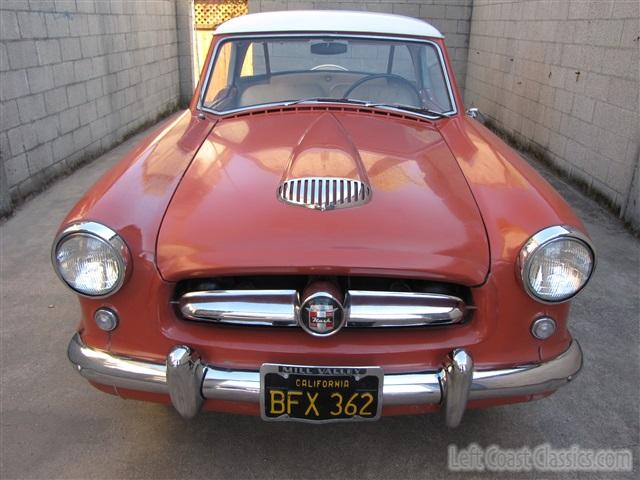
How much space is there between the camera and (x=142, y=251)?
1645 millimetres

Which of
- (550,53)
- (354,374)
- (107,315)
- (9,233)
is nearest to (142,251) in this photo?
(107,315)

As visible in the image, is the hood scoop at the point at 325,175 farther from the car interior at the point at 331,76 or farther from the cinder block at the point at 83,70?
the cinder block at the point at 83,70

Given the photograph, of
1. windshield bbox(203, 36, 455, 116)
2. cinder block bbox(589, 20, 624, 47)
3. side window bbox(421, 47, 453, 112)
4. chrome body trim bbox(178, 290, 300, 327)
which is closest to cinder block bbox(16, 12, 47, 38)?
windshield bbox(203, 36, 455, 116)

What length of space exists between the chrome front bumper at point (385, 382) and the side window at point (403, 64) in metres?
1.75

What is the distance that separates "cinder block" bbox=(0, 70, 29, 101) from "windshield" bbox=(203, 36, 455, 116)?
7.85 feet

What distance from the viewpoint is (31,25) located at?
4723 mm

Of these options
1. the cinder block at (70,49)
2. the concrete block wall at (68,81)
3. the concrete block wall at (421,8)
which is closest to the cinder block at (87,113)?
the concrete block wall at (68,81)

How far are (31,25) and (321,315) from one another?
4497mm

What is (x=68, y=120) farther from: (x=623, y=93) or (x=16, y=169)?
(x=623, y=93)

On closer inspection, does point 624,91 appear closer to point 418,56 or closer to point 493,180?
point 418,56

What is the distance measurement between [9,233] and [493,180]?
3519mm

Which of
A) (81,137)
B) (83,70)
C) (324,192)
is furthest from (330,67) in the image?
(83,70)

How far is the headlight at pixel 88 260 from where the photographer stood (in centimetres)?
163

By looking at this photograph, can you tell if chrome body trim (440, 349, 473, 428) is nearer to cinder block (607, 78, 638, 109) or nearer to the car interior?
the car interior
